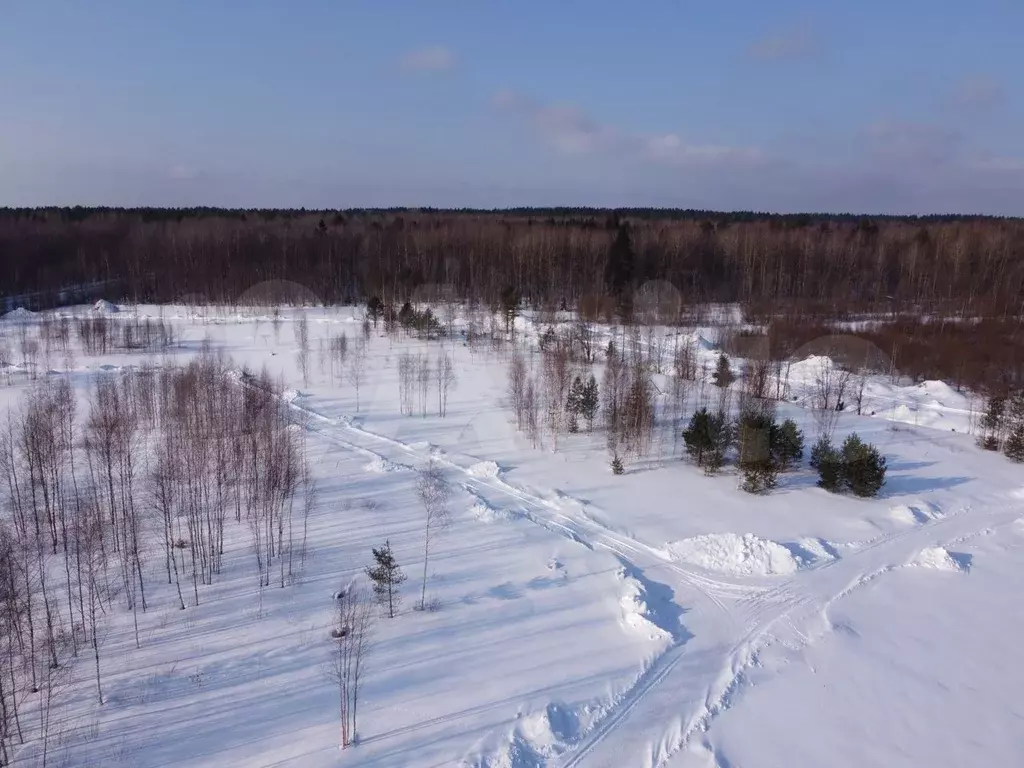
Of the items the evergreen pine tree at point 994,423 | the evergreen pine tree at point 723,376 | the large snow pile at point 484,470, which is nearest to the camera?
the large snow pile at point 484,470

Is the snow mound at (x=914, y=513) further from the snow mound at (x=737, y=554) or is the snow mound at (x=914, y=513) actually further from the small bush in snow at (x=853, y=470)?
the snow mound at (x=737, y=554)

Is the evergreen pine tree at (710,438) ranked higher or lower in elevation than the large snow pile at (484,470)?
higher

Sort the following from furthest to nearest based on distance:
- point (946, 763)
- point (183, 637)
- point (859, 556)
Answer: point (859, 556)
point (183, 637)
point (946, 763)

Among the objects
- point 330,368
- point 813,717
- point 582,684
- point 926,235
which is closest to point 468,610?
point 582,684

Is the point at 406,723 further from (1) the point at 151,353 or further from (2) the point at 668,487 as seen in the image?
(1) the point at 151,353

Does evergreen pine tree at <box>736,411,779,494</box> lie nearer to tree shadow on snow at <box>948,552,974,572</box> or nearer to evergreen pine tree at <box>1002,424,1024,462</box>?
tree shadow on snow at <box>948,552,974,572</box>

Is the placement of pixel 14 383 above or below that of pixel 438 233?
below

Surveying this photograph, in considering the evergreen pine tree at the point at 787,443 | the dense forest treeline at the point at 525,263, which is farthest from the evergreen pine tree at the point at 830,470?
the dense forest treeline at the point at 525,263
